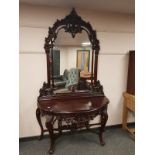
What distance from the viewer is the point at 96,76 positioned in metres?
3.07

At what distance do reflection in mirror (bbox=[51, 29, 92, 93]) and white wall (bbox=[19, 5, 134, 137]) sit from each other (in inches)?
8.8

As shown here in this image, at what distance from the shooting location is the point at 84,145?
2.79 m

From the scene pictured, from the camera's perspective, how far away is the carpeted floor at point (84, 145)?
102 inches

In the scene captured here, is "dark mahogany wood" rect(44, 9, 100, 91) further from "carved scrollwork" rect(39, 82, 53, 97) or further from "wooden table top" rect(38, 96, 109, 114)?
"wooden table top" rect(38, 96, 109, 114)

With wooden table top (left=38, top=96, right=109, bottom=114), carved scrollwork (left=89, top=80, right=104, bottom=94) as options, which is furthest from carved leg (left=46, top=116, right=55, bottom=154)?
carved scrollwork (left=89, top=80, right=104, bottom=94)

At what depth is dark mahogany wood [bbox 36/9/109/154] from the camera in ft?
7.98

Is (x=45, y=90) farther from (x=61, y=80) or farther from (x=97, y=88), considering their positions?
(x=97, y=88)

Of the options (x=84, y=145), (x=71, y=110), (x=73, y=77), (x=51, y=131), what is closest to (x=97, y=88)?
(x=73, y=77)

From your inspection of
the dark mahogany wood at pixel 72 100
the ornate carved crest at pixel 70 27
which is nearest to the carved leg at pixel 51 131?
the dark mahogany wood at pixel 72 100

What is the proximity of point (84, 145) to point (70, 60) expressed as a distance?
145 cm

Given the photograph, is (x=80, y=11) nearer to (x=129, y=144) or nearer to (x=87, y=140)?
(x=87, y=140)

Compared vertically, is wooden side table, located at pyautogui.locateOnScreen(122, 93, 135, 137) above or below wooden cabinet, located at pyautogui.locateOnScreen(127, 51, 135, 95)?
below

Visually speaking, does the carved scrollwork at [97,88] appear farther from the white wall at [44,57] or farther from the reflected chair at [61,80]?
the reflected chair at [61,80]
